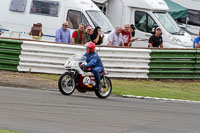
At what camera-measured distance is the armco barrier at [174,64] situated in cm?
2178

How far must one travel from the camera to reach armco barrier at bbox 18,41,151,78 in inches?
782

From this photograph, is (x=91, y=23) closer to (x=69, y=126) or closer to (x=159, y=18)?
(x=159, y=18)

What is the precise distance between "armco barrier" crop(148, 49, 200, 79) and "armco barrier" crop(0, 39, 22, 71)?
465cm

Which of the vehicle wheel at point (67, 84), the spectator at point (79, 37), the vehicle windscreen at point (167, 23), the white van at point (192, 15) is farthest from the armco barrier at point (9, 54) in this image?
the white van at point (192, 15)

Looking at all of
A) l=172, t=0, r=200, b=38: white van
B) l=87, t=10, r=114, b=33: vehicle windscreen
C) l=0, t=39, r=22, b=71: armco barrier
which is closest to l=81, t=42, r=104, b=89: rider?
l=0, t=39, r=22, b=71: armco barrier

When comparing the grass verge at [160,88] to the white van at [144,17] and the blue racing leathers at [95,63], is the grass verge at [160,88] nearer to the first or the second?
the blue racing leathers at [95,63]

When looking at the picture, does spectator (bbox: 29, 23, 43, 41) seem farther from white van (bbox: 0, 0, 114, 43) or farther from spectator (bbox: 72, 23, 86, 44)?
spectator (bbox: 72, 23, 86, 44)

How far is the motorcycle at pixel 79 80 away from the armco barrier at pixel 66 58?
3790 millimetres

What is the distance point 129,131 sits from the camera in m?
10.6

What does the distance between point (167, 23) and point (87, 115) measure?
52.1 feet

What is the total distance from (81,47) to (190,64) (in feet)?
14.5

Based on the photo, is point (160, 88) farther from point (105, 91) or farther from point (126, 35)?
point (105, 91)

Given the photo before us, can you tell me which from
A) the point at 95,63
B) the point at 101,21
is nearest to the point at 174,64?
the point at 101,21

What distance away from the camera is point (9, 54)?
19.7 m
